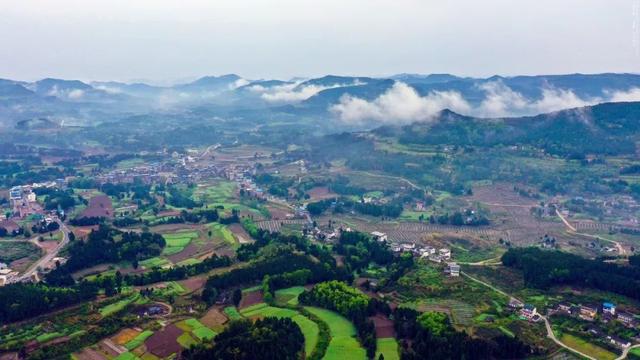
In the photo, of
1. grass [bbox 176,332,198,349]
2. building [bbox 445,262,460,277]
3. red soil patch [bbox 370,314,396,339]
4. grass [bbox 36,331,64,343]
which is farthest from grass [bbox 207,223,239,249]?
grass [bbox 36,331,64,343]

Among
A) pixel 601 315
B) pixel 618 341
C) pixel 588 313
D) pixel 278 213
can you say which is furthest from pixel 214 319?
pixel 278 213

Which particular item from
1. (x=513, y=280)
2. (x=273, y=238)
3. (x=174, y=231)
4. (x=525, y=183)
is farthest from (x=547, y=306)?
(x=525, y=183)

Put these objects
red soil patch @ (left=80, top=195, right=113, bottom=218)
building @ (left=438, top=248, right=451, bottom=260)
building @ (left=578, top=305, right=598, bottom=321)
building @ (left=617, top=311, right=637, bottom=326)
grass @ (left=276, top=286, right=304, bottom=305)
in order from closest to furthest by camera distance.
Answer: building @ (left=617, top=311, right=637, bottom=326)
building @ (left=578, top=305, right=598, bottom=321)
grass @ (left=276, top=286, right=304, bottom=305)
building @ (left=438, top=248, right=451, bottom=260)
red soil patch @ (left=80, top=195, right=113, bottom=218)

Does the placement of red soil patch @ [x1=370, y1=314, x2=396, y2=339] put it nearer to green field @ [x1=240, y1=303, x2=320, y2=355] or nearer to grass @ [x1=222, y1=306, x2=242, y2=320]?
green field @ [x1=240, y1=303, x2=320, y2=355]

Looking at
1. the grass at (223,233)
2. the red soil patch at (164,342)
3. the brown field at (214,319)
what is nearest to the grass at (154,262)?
the grass at (223,233)

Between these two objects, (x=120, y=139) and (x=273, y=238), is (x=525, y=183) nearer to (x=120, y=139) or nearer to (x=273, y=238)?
(x=273, y=238)

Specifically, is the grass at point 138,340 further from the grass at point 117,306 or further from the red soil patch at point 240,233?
the red soil patch at point 240,233
